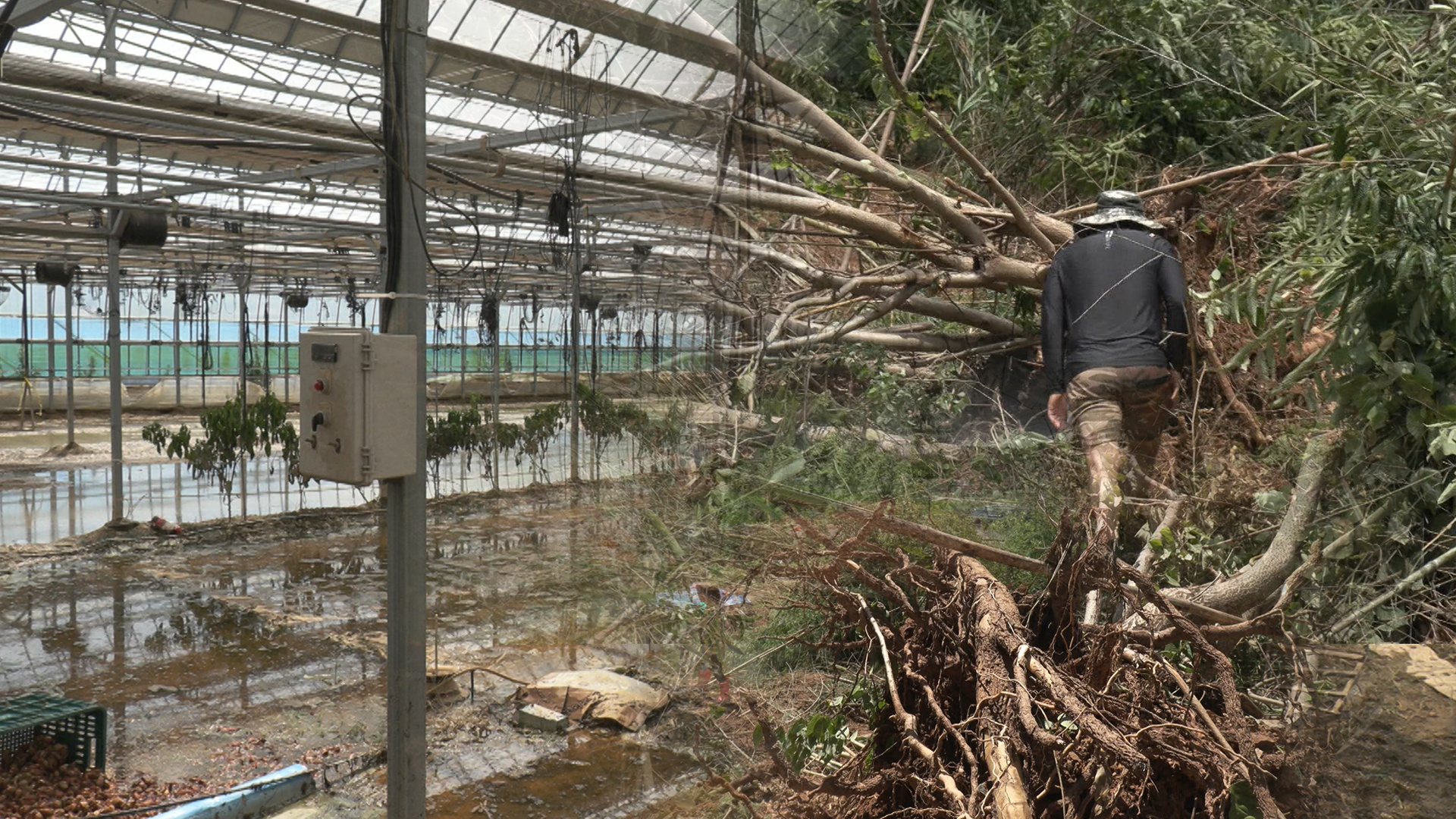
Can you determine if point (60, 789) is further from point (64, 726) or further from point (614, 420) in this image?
point (614, 420)

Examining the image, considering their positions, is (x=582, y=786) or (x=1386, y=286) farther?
(x=582, y=786)

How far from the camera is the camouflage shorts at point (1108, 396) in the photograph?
4027 millimetres

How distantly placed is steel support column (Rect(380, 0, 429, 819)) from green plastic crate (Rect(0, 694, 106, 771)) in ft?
7.20

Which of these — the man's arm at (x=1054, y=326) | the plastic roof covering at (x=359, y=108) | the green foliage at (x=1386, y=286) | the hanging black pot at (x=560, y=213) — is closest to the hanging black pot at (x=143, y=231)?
the plastic roof covering at (x=359, y=108)

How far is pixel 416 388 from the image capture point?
9.46ft

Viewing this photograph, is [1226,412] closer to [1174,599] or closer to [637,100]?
[1174,599]

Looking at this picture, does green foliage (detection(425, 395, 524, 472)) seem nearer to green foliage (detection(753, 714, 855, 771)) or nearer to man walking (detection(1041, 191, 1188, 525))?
man walking (detection(1041, 191, 1188, 525))

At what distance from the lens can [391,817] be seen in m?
2.88

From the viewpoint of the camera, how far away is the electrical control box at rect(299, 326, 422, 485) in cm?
272

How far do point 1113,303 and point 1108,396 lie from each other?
0.37 metres

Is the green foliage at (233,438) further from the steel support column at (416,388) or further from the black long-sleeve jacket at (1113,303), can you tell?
the black long-sleeve jacket at (1113,303)

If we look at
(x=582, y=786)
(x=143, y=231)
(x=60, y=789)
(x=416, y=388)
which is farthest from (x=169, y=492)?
(x=416, y=388)

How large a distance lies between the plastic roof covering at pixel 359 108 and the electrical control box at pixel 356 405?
61 centimetres

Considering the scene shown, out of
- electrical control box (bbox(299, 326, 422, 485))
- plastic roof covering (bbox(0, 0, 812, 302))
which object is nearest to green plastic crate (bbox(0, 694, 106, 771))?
electrical control box (bbox(299, 326, 422, 485))
